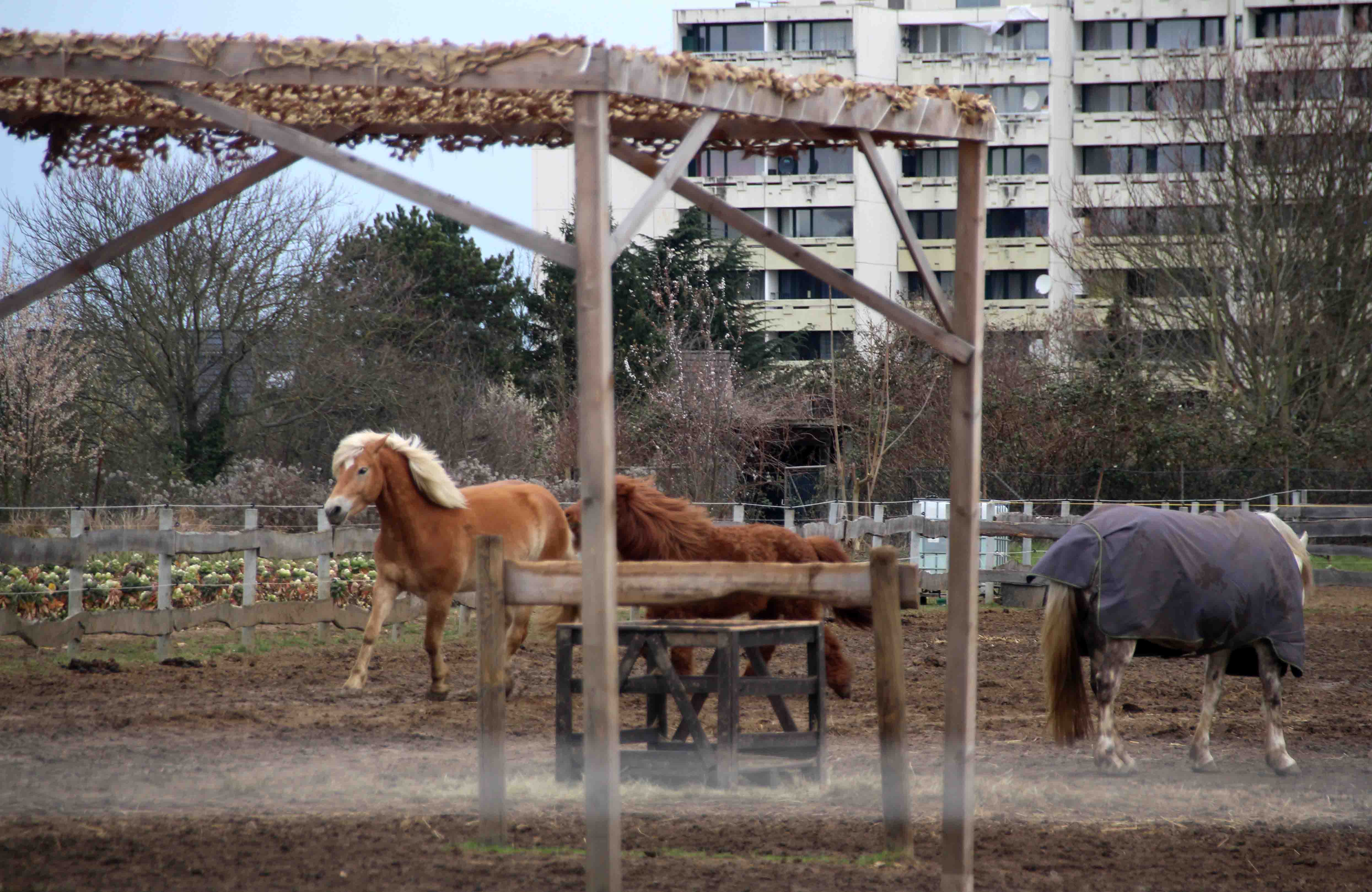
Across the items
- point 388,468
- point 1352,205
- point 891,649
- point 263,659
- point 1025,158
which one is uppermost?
point 1025,158

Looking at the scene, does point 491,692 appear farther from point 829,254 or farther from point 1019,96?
point 1019,96

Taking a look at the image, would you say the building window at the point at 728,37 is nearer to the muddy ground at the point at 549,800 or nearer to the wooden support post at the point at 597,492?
the muddy ground at the point at 549,800

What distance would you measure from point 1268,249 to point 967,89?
61.2 ft

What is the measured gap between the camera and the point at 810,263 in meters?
4.57

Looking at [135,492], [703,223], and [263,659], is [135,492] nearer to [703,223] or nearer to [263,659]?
[263,659]

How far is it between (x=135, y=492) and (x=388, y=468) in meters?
13.1

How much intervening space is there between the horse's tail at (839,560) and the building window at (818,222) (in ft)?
112

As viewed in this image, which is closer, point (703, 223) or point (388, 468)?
point (388, 468)

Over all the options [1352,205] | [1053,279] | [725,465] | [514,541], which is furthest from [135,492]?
[1053,279]

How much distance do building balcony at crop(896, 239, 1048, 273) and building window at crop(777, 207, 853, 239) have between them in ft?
6.10

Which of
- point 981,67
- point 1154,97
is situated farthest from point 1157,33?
point 1154,97

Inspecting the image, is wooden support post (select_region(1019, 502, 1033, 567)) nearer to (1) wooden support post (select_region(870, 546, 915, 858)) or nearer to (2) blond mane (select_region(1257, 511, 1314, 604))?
(2) blond mane (select_region(1257, 511, 1314, 604))

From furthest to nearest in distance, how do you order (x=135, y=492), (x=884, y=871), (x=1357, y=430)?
1. (x=1357, y=430)
2. (x=135, y=492)
3. (x=884, y=871)

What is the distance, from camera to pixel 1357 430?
23516 millimetres
